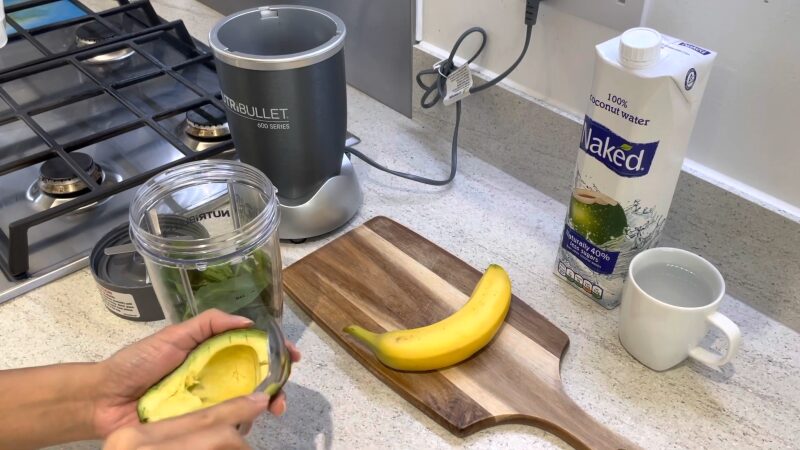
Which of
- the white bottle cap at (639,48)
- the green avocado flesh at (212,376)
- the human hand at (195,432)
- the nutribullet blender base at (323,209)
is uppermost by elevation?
the white bottle cap at (639,48)

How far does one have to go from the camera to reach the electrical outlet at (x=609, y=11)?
0.67 meters

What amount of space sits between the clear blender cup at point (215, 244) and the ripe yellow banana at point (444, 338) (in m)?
0.10

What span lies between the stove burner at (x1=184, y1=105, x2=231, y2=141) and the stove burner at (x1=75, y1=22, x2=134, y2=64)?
0.26m

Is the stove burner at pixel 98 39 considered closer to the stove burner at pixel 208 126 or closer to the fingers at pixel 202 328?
the stove burner at pixel 208 126

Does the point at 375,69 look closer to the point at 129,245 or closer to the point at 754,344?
the point at 129,245

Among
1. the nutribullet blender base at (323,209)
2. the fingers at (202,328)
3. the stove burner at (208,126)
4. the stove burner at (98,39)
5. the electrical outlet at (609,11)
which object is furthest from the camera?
the stove burner at (98,39)

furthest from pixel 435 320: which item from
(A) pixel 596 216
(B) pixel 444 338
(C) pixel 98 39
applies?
(C) pixel 98 39

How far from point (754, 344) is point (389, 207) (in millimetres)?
428

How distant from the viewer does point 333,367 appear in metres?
0.66

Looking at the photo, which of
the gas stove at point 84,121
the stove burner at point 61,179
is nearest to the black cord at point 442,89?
the gas stove at point 84,121

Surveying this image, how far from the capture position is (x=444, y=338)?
629mm

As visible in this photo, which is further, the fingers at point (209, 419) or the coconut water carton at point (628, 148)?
the coconut water carton at point (628, 148)

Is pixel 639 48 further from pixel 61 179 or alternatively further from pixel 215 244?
pixel 61 179

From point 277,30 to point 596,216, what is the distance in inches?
15.8
